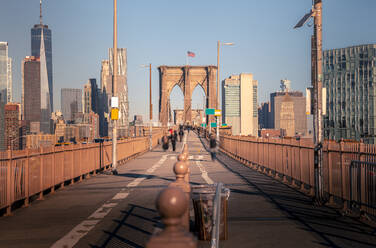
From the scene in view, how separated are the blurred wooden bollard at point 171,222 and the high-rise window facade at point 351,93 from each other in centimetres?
13443

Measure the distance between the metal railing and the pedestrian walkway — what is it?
0.57 meters

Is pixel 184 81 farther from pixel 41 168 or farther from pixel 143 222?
pixel 143 222

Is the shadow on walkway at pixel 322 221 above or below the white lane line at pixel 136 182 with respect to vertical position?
above

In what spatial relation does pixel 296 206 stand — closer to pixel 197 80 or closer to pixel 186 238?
pixel 186 238

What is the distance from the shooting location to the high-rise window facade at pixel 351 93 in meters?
134

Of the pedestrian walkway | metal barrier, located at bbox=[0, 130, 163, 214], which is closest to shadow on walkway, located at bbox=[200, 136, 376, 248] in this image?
the pedestrian walkway

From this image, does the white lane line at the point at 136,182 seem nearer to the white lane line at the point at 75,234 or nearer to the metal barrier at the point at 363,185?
the white lane line at the point at 75,234

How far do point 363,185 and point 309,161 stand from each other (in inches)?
153

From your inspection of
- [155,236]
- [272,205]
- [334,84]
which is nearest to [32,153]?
[272,205]

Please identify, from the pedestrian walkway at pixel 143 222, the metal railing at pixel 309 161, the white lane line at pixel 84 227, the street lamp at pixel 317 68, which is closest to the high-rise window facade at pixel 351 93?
the metal railing at pixel 309 161

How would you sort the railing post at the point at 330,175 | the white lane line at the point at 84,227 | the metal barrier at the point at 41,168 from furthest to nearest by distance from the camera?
the railing post at the point at 330,175
the metal barrier at the point at 41,168
the white lane line at the point at 84,227

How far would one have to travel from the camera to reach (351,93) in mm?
139000

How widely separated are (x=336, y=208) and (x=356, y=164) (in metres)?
1.70

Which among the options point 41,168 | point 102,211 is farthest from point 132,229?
point 41,168
